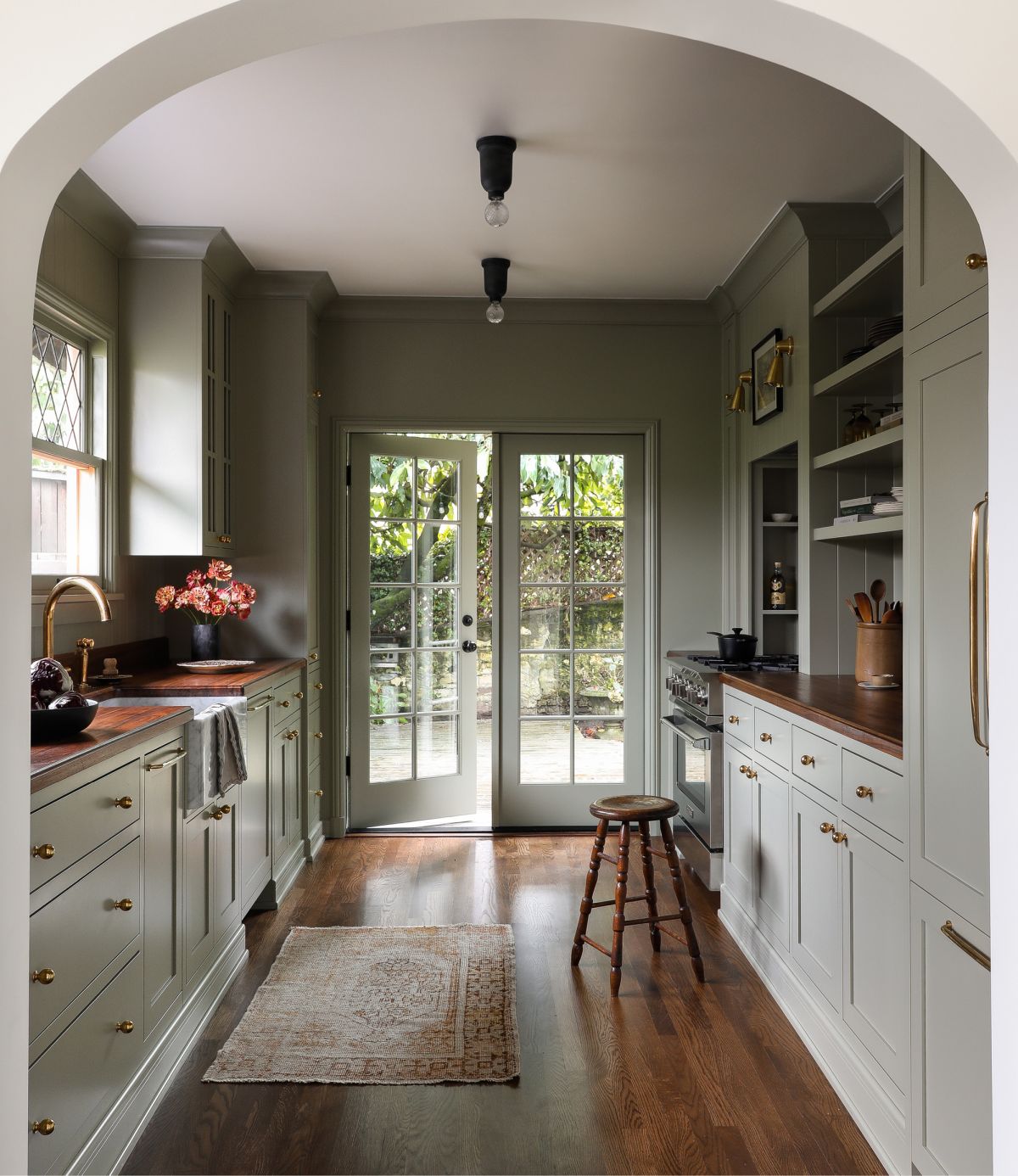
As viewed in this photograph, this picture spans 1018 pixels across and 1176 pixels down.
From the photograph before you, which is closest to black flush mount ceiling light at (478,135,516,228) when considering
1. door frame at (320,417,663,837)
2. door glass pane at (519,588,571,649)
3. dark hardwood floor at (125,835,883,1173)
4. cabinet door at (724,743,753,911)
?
door frame at (320,417,663,837)

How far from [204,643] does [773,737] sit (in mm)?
2443

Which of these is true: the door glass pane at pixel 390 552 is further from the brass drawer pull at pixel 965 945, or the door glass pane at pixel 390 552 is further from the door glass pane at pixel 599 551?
the brass drawer pull at pixel 965 945

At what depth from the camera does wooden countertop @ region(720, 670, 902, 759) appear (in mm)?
2240

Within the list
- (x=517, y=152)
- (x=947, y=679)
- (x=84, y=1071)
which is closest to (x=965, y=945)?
(x=947, y=679)

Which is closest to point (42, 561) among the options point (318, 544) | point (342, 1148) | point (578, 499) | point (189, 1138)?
point (318, 544)

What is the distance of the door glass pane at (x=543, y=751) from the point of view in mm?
4992

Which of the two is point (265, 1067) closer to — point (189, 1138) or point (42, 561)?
point (189, 1138)

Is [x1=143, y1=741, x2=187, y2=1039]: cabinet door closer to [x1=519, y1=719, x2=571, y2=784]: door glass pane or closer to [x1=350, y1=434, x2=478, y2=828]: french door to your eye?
[x1=350, y1=434, x2=478, y2=828]: french door

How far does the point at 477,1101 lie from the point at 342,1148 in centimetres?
36

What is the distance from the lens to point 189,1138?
7.17 feet

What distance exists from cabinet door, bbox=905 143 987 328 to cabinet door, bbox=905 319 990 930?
0.09 metres

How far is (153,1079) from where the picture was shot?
2.31 metres

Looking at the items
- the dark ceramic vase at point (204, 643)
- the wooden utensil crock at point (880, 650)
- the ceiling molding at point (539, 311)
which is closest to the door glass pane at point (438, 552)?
the ceiling molding at point (539, 311)

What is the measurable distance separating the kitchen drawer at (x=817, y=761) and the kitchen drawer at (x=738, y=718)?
19.5 inches
